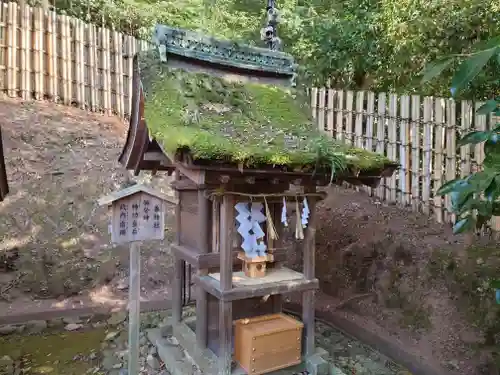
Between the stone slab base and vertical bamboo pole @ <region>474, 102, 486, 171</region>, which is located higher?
vertical bamboo pole @ <region>474, 102, 486, 171</region>

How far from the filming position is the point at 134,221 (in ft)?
13.3

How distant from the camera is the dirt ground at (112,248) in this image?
5684mm

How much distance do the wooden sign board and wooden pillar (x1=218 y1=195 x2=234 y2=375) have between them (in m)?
0.64

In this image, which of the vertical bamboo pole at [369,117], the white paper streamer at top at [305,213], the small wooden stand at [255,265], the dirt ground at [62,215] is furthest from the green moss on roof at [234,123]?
the dirt ground at [62,215]

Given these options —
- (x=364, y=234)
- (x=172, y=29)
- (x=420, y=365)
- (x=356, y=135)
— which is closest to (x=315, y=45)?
(x=356, y=135)

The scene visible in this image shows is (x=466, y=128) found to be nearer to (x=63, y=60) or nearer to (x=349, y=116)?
(x=349, y=116)

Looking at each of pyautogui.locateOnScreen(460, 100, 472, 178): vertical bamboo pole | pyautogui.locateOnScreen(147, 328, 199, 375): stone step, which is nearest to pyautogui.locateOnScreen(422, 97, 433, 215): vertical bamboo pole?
pyautogui.locateOnScreen(460, 100, 472, 178): vertical bamboo pole

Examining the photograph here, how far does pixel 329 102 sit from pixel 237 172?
587cm

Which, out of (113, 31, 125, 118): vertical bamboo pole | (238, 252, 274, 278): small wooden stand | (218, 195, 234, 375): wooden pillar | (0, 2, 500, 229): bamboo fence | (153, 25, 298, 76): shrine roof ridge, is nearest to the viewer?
(218, 195, 234, 375): wooden pillar

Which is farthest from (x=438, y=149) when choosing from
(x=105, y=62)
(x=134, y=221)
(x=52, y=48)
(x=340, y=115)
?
(x=52, y=48)

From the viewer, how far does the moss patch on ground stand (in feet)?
16.8

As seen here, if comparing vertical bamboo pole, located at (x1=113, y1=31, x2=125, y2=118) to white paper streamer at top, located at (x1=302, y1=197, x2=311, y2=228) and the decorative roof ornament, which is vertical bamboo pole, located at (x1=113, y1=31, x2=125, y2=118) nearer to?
the decorative roof ornament

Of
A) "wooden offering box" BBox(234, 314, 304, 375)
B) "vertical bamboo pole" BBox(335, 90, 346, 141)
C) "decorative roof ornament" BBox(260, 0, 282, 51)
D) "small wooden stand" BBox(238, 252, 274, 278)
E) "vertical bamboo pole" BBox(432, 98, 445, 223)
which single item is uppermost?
"decorative roof ornament" BBox(260, 0, 282, 51)

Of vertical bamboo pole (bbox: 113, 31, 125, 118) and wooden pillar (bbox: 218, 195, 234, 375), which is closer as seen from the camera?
wooden pillar (bbox: 218, 195, 234, 375)
